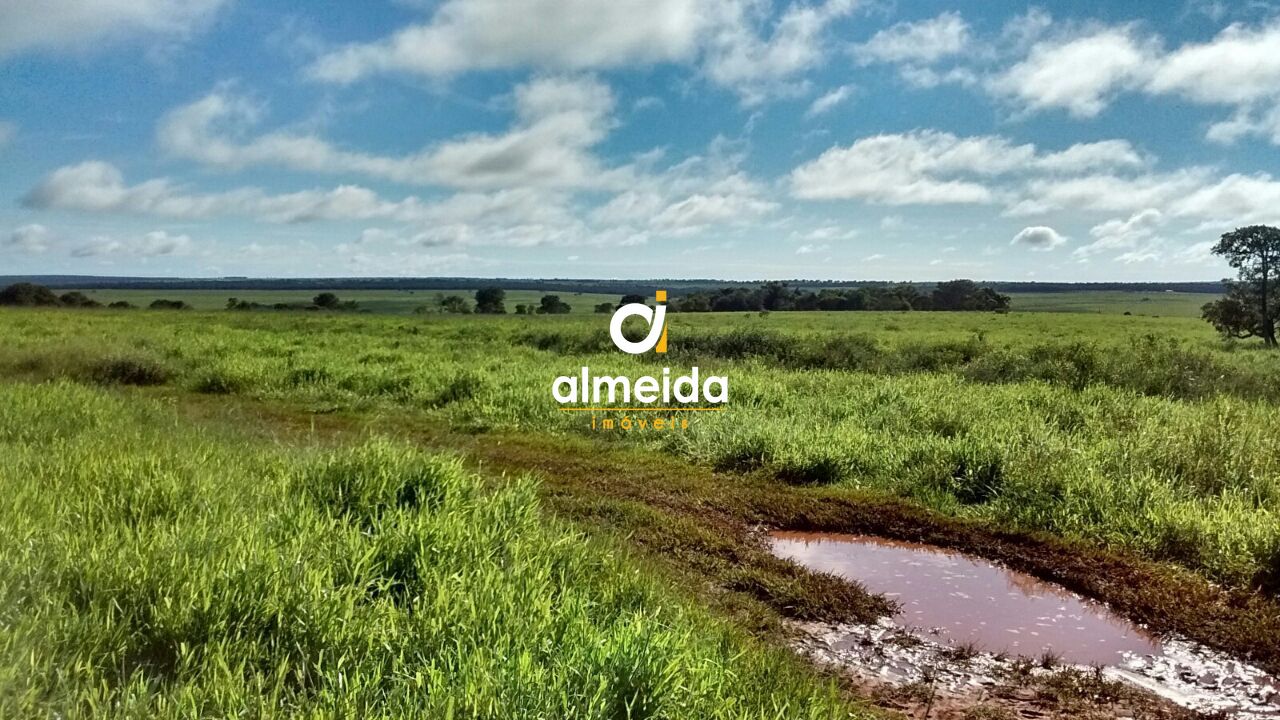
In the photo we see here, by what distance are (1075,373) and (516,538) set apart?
14.5m

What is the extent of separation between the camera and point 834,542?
7.72 meters

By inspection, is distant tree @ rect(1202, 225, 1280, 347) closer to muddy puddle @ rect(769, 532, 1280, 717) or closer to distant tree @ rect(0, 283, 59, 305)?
muddy puddle @ rect(769, 532, 1280, 717)

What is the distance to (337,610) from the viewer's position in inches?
139

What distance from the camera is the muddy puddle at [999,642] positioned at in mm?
4824

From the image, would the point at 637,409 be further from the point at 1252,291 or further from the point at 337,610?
the point at 1252,291

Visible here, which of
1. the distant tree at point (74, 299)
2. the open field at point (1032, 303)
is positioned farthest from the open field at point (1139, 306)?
the distant tree at point (74, 299)

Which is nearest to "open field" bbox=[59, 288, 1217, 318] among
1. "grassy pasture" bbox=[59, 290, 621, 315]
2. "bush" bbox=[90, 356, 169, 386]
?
"grassy pasture" bbox=[59, 290, 621, 315]

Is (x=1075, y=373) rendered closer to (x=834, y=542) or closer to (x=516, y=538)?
(x=834, y=542)

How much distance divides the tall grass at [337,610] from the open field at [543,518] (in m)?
0.02

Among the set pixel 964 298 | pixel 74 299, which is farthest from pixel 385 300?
pixel 964 298

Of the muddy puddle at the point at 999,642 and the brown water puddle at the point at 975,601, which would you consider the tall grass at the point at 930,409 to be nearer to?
the brown water puddle at the point at 975,601

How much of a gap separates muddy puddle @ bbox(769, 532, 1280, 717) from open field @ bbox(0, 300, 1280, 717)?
36 cm

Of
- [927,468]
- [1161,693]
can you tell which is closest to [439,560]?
[1161,693]

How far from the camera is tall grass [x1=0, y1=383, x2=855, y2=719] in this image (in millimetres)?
2842
